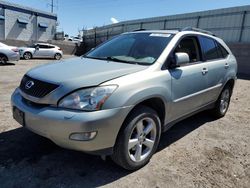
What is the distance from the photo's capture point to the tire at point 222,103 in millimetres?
5059

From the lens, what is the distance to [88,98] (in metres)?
2.54

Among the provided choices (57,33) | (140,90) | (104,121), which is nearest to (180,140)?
(140,90)

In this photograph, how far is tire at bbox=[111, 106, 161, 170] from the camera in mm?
2771

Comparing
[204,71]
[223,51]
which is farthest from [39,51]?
[204,71]

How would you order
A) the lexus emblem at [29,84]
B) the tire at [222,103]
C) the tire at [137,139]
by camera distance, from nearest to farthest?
1. the tire at [137,139]
2. the lexus emblem at [29,84]
3. the tire at [222,103]

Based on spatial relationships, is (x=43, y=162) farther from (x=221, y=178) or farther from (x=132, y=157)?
(x=221, y=178)

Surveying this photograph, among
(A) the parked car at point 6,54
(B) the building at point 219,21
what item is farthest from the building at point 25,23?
(A) the parked car at point 6,54

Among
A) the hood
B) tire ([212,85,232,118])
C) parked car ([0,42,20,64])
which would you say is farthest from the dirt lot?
parked car ([0,42,20,64])

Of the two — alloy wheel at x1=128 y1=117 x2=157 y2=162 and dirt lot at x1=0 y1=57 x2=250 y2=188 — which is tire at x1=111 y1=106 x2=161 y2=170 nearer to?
alloy wheel at x1=128 y1=117 x2=157 y2=162

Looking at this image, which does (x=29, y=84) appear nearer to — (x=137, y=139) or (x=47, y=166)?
(x=47, y=166)

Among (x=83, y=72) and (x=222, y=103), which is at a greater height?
(x=83, y=72)

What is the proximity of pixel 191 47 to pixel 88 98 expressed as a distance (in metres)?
2.29

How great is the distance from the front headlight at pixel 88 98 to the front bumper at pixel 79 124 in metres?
0.06

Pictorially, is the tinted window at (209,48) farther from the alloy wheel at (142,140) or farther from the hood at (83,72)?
the alloy wheel at (142,140)
